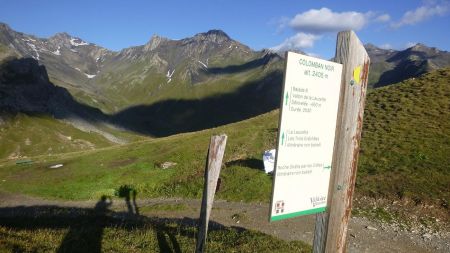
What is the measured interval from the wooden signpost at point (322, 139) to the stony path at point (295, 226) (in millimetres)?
14445

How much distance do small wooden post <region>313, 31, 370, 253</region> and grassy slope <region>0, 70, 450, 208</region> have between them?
2102 cm

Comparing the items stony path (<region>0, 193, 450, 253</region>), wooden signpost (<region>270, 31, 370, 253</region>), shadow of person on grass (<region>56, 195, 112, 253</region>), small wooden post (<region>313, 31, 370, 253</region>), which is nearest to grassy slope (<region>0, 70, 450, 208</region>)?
→ stony path (<region>0, 193, 450, 253</region>)

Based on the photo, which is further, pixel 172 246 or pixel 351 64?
pixel 172 246

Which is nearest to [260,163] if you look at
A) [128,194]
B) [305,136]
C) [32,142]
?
[128,194]

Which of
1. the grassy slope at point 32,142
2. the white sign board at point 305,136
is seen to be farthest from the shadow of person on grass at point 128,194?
the grassy slope at point 32,142

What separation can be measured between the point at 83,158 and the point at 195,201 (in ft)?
91.3

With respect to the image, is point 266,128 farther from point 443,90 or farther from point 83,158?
point 83,158

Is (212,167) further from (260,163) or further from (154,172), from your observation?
(154,172)

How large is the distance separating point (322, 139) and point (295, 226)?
18.1m

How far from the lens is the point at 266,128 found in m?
51.0

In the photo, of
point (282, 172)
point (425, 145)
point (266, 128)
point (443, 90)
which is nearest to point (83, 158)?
point (266, 128)

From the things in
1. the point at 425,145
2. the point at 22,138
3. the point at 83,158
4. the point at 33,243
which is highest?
the point at 425,145

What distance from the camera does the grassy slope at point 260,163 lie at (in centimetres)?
2934

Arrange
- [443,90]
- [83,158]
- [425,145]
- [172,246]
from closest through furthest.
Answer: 1. [172,246]
2. [425,145]
3. [443,90]
4. [83,158]
